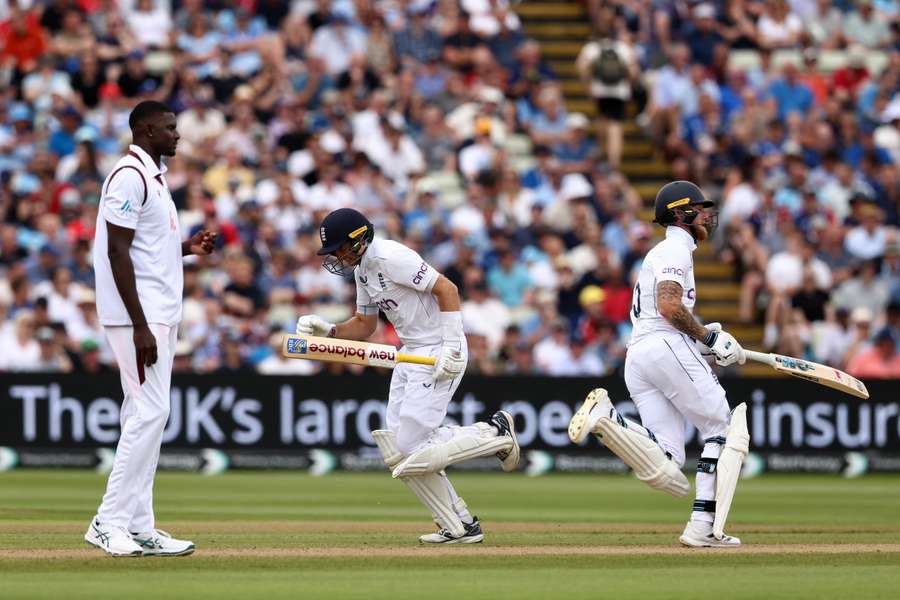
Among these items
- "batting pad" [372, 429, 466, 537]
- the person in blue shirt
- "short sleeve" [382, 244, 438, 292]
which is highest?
the person in blue shirt

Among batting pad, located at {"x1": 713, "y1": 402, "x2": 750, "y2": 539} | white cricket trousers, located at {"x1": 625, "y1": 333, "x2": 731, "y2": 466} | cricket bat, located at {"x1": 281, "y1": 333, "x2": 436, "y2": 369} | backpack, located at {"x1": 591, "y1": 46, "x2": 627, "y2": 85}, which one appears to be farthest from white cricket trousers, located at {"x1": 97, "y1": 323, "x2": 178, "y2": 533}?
backpack, located at {"x1": 591, "y1": 46, "x2": 627, "y2": 85}

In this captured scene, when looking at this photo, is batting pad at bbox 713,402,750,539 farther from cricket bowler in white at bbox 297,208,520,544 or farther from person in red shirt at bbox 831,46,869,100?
person in red shirt at bbox 831,46,869,100

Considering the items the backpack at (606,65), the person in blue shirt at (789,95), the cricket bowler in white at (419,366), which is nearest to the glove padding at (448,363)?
the cricket bowler in white at (419,366)

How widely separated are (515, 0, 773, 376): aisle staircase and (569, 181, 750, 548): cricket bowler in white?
33.8 ft

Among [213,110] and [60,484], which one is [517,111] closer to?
[213,110]

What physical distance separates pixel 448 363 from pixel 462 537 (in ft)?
3.44

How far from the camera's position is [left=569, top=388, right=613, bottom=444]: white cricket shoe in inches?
360

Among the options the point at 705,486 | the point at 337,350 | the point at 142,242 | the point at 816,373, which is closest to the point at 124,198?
the point at 142,242

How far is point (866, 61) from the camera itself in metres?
23.2

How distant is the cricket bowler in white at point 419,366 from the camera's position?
30.4 ft

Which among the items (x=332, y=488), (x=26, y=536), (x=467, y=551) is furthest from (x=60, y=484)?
(x=467, y=551)

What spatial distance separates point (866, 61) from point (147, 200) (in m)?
16.7

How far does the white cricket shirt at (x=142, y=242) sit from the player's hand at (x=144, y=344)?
0.12m

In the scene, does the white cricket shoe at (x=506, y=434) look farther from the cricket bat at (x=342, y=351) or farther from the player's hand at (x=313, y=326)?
the player's hand at (x=313, y=326)
